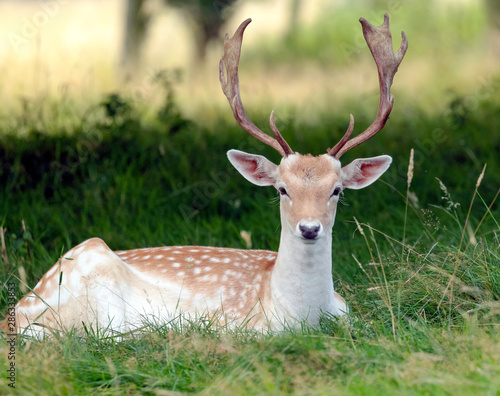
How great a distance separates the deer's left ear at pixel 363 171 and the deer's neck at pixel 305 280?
41cm

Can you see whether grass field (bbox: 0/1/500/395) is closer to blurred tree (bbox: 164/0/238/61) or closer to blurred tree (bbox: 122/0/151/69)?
blurred tree (bbox: 164/0/238/61)

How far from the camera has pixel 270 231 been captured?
579 cm

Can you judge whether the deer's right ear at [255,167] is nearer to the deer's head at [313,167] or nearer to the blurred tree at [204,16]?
the deer's head at [313,167]

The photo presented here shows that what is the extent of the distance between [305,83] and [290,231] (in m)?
7.71

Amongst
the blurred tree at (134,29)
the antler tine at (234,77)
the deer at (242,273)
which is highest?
the blurred tree at (134,29)

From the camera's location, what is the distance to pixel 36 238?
571 centimetres

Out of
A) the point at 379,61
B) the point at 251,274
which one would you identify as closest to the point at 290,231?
the point at 251,274

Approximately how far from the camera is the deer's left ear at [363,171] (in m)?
4.31

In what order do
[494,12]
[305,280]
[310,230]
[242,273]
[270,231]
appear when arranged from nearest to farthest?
[310,230] → [305,280] → [242,273] → [270,231] → [494,12]

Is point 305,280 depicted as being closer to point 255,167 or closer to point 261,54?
point 255,167

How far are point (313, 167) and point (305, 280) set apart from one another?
613mm

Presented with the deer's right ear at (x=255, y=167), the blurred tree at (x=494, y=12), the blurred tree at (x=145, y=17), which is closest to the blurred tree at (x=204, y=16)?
the blurred tree at (x=145, y=17)

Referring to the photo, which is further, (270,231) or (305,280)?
(270,231)

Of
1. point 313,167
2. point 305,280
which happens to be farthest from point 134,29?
point 305,280
